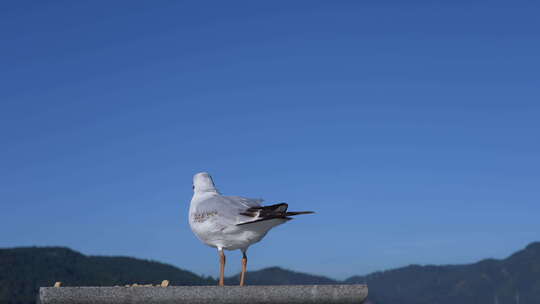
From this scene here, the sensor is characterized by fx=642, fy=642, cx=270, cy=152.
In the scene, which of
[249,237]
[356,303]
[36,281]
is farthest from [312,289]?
[36,281]

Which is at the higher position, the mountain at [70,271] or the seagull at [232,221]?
the mountain at [70,271]

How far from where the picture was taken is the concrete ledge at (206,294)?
678 centimetres

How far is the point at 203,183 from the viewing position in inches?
336

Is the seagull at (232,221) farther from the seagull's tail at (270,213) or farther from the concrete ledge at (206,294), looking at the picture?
the concrete ledge at (206,294)

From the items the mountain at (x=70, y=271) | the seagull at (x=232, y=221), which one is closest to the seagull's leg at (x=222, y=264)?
the seagull at (x=232, y=221)

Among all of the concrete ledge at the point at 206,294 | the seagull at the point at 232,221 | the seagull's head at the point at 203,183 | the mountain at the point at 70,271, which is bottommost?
the concrete ledge at the point at 206,294

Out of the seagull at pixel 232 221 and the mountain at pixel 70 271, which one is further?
the mountain at pixel 70 271

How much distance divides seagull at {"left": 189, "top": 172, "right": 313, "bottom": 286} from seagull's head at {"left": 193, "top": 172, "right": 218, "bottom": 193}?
7.6 inches

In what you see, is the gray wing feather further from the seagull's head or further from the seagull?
the seagull's head

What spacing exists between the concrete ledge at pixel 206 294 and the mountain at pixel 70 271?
126181 millimetres

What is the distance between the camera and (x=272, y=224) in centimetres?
769

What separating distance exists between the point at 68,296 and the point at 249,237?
2202 mm

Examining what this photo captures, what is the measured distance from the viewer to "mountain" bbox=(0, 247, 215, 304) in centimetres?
13300

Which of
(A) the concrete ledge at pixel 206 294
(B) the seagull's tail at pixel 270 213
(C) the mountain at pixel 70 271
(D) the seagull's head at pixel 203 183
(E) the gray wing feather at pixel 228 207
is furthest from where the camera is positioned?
(C) the mountain at pixel 70 271
